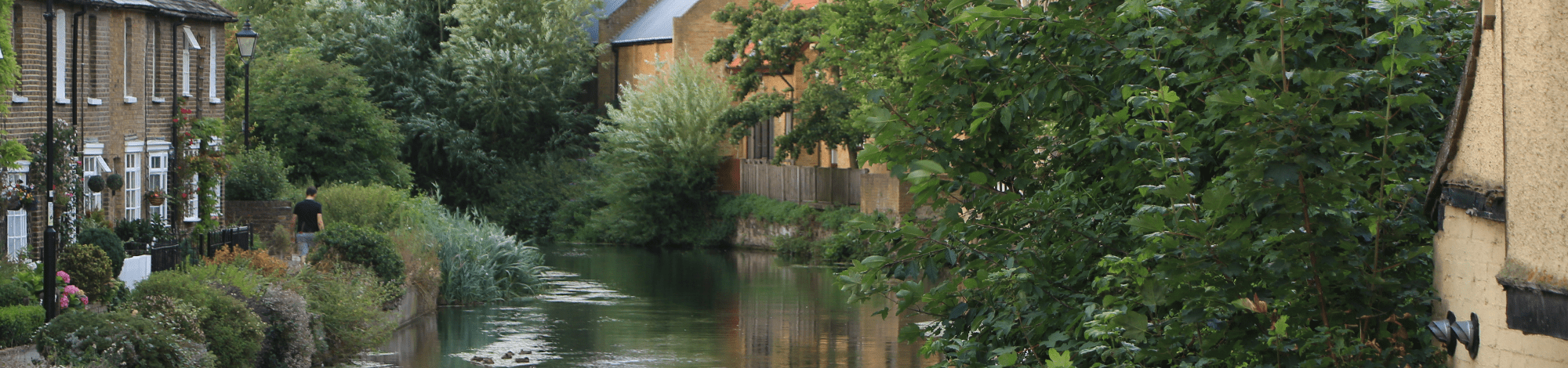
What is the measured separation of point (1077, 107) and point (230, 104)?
29.2 metres

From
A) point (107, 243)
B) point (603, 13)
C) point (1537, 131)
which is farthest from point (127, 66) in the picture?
point (603, 13)

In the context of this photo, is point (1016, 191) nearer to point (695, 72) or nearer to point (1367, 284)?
point (1367, 284)

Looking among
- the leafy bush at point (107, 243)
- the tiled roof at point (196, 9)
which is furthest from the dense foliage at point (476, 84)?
the leafy bush at point (107, 243)

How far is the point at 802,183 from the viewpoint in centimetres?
4141

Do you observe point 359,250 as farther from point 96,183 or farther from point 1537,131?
point 1537,131

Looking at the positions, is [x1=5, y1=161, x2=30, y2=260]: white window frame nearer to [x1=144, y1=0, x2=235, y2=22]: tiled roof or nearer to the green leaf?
[x1=144, y1=0, x2=235, y2=22]: tiled roof

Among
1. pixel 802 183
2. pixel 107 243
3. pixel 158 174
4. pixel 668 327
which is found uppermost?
pixel 158 174

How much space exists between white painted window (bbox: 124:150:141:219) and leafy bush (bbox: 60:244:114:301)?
542cm

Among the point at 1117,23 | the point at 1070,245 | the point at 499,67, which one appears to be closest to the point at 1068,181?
the point at 1070,245

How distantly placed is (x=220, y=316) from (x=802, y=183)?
90.3 feet

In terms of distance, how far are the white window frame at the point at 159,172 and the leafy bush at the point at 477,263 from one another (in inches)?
153

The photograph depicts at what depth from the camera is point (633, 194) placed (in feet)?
143

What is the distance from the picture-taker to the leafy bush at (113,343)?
42.3 ft

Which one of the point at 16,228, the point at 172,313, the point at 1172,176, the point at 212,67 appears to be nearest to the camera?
the point at 1172,176
